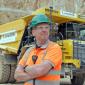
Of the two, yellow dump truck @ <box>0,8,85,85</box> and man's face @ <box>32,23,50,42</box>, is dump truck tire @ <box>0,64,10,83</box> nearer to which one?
yellow dump truck @ <box>0,8,85,85</box>

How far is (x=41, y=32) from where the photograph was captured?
11.1 ft

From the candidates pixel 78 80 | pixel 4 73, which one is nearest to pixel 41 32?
pixel 4 73

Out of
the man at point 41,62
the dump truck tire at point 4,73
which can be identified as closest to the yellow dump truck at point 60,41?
the dump truck tire at point 4,73

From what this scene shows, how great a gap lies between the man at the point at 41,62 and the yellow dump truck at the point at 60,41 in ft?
26.0

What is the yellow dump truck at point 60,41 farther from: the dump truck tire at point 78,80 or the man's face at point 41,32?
the man's face at point 41,32

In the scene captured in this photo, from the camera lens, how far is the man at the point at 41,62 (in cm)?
329

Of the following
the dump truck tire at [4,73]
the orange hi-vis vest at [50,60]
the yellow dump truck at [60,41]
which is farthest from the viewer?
the dump truck tire at [4,73]

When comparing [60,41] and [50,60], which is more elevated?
[50,60]

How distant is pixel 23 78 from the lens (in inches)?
132

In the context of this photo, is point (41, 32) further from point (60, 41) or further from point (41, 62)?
point (60, 41)

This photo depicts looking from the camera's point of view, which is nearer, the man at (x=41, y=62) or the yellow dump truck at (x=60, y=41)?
the man at (x=41, y=62)

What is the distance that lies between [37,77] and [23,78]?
0.14m

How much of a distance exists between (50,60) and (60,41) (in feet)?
27.6

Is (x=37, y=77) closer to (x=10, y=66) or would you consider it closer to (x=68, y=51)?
(x=68, y=51)
